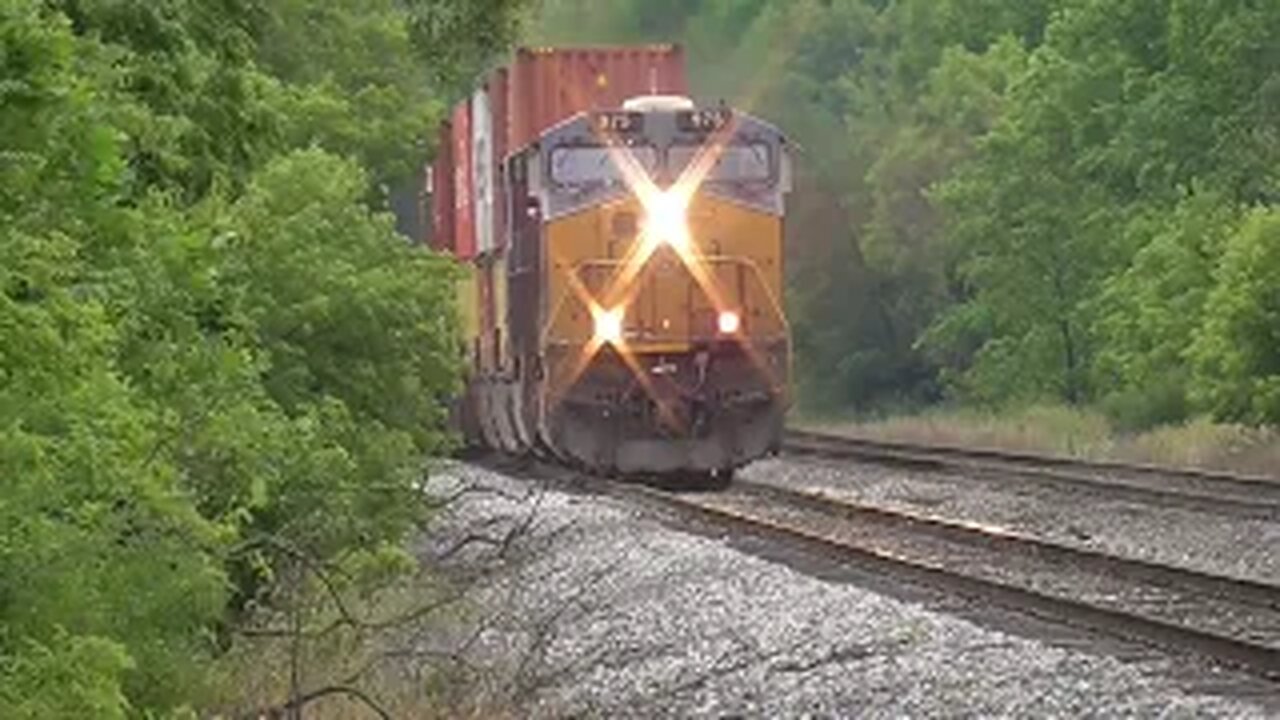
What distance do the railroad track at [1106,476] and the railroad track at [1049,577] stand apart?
9.18 feet

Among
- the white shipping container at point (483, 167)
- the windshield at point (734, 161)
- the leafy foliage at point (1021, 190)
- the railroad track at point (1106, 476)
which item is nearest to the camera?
the railroad track at point (1106, 476)

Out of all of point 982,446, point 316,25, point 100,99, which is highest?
point 316,25

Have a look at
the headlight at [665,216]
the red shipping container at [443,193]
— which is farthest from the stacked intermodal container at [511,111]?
the red shipping container at [443,193]

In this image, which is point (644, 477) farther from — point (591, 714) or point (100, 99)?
point (100, 99)

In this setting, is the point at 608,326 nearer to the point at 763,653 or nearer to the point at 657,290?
the point at 657,290

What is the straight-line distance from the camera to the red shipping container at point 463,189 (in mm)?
34625

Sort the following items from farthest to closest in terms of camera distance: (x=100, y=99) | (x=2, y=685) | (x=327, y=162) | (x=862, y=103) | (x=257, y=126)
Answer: (x=862, y=103), (x=327, y=162), (x=257, y=126), (x=100, y=99), (x=2, y=685)

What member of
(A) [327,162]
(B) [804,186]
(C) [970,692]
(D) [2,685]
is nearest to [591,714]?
(C) [970,692]

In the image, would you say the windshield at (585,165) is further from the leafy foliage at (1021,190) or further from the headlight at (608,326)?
the leafy foliage at (1021,190)

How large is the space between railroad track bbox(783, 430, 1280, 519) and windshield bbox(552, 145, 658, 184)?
5349 mm

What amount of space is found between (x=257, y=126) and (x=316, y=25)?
18.7 metres

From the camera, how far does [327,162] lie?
18828mm

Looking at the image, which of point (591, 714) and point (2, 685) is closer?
point (2, 685)

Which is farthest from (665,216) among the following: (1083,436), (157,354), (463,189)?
(157,354)
